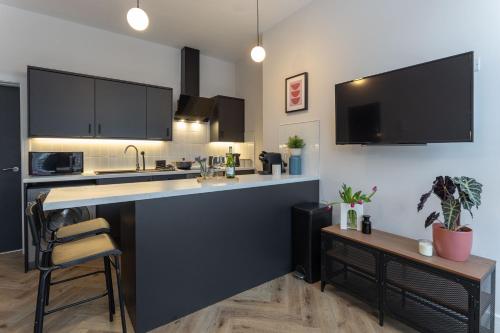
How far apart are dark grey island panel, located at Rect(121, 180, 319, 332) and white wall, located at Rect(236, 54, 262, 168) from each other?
6.88ft

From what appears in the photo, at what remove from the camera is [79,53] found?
11.7 feet

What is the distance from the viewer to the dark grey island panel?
1759 millimetres

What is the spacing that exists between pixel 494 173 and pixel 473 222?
0.37m

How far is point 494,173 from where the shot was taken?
1.72 m

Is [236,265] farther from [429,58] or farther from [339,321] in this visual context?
[429,58]

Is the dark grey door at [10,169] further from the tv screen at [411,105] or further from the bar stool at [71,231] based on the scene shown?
the tv screen at [411,105]

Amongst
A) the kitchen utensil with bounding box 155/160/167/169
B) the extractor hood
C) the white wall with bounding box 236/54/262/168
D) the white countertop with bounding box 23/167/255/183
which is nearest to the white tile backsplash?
the kitchen utensil with bounding box 155/160/167/169

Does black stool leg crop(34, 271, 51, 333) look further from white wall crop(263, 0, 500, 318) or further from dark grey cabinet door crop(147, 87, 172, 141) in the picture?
dark grey cabinet door crop(147, 87, 172, 141)

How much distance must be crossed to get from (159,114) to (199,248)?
2512 mm

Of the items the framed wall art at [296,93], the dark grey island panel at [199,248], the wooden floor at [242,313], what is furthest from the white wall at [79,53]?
the dark grey island panel at [199,248]

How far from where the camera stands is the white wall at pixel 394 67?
174 centimetres

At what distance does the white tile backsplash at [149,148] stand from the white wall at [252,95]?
0.19m

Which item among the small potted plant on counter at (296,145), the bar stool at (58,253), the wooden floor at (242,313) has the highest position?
the small potted plant on counter at (296,145)

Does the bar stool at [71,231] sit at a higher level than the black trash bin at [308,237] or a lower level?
higher
